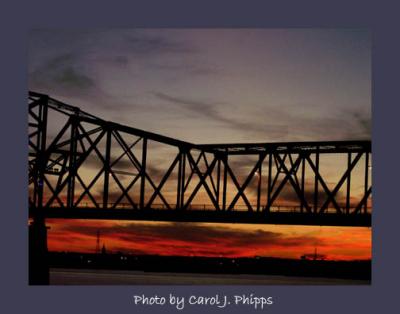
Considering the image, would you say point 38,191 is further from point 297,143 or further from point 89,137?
point 297,143

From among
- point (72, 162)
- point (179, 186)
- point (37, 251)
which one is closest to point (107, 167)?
point (72, 162)

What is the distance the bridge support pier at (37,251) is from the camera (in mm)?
53344

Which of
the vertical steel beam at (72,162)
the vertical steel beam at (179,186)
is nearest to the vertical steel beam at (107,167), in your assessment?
the vertical steel beam at (72,162)

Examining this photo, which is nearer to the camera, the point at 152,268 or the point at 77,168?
the point at 77,168

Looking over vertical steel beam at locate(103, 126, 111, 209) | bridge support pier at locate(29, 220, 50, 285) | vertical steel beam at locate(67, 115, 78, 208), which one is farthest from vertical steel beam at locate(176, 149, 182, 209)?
bridge support pier at locate(29, 220, 50, 285)

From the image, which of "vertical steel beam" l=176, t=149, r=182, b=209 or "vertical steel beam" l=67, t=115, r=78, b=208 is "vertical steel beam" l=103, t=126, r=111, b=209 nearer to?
"vertical steel beam" l=67, t=115, r=78, b=208

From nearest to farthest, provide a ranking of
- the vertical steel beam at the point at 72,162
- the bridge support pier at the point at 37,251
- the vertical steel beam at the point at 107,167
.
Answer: the bridge support pier at the point at 37,251 → the vertical steel beam at the point at 107,167 → the vertical steel beam at the point at 72,162

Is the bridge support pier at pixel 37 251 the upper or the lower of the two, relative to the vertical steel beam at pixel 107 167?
lower

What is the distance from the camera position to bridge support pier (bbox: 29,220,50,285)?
175 feet

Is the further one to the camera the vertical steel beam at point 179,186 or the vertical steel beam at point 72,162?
the vertical steel beam at point 72,162

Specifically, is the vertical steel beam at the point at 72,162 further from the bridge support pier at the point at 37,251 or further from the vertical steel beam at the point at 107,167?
the bridge support pier at the point at 37,251

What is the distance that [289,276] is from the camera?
424 ft

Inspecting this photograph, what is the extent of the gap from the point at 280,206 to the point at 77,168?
571 inches
